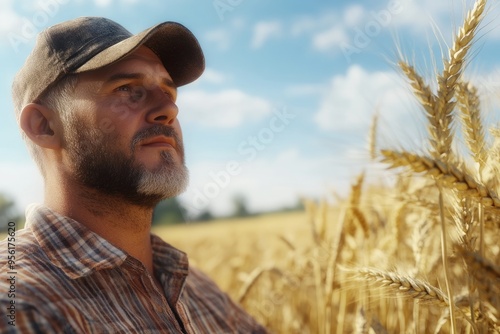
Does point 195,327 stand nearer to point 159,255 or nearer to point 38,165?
point 159,255

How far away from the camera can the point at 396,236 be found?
85.7 inches

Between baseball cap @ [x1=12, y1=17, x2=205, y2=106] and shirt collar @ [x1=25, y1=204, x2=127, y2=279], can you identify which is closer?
shirt collar @ [x1=25, y1=204, x2=127, y2=279]

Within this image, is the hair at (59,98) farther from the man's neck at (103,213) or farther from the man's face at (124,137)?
the man's neck at (103,213)

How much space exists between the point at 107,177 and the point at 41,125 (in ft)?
1.33

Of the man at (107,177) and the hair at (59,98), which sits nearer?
the man at (107,177)

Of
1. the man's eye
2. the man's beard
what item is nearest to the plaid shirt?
the man's beard

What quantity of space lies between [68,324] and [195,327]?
61cm

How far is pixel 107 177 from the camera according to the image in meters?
1.88

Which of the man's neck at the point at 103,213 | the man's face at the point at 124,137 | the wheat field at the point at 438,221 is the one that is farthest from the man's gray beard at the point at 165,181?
→ the wheat field at the point at 438,221

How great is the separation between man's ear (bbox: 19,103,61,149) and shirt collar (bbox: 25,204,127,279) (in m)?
0.28

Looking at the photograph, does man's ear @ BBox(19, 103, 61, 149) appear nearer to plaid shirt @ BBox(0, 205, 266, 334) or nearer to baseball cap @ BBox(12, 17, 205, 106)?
baseball cap @ BBox(12, 17, 205, 106)

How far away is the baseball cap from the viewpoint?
6.42 feet

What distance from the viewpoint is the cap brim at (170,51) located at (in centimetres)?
193

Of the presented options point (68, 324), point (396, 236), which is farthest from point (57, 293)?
point (396, 236)
